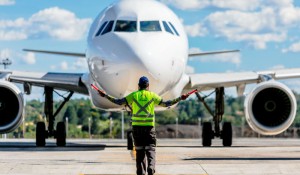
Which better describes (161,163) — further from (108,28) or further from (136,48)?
(108,28)

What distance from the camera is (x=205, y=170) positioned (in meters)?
14.5

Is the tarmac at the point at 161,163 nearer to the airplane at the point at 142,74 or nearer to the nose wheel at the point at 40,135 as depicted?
the airplane at the point at 142,74

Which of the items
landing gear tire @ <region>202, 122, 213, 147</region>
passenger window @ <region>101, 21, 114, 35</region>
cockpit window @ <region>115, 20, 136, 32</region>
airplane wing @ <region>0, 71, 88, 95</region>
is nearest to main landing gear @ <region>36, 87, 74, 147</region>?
airplane wing @ <region>0, 71, 88, 95</region>

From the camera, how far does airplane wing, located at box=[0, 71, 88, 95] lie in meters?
24.0

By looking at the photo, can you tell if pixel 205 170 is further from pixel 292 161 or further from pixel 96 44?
pixel 96 44

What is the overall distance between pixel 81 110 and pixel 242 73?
72.3 m

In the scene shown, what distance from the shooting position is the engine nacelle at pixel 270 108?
75.5 ft

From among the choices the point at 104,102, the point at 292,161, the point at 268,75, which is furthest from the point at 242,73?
the point at 292,161

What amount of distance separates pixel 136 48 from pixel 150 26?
1581mm

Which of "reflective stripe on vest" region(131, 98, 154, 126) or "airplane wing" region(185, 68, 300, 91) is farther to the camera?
"airplane wing" region(185, 68, 300, 91)

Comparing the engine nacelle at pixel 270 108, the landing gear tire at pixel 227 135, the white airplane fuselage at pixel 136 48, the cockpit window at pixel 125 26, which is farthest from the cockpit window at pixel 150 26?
the landing gear tire at pixel 227 135

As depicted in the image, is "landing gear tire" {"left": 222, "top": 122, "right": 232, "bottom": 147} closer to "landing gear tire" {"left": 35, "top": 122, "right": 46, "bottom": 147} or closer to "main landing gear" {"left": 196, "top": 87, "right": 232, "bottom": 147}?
"main landing gear" {"left": 196, "top": 87, "right": 232, "bottom": 147}

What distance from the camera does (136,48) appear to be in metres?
19.0

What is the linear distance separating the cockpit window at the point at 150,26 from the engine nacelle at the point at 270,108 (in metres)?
4.03
